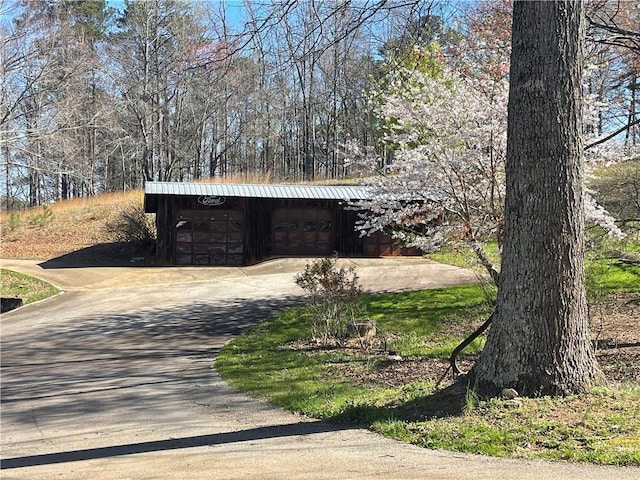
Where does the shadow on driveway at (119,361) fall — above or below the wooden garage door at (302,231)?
below

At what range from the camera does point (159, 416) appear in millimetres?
6914

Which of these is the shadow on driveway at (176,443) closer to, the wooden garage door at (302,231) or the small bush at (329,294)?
the small bush at (329,294)

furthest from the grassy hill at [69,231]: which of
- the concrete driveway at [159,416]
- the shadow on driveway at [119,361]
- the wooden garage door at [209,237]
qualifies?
the shadow on driveway at [119,361]

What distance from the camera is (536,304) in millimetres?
5332

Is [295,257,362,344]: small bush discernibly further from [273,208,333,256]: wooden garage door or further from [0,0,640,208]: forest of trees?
[273,208,333,256]: wooden garage door

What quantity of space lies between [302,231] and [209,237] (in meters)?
4.14

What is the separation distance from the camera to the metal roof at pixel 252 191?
83.7 feet

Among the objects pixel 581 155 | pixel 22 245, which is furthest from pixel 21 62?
pixel 581 155

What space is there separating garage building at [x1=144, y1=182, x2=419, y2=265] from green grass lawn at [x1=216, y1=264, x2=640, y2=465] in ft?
44.3

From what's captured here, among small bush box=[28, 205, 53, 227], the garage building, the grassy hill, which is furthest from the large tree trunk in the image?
small bush box=[28, 205, 53, 227]

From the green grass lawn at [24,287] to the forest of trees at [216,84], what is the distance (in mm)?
5537

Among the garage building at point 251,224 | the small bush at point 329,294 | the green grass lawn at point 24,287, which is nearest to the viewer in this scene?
the small bush at point 329,294

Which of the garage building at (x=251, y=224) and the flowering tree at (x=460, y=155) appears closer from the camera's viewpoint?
the flowering tree at (x=460, y=155)

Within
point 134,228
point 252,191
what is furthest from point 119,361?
point 134,228
